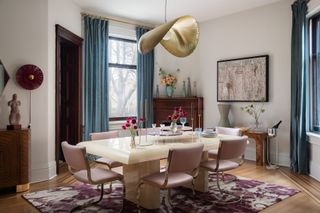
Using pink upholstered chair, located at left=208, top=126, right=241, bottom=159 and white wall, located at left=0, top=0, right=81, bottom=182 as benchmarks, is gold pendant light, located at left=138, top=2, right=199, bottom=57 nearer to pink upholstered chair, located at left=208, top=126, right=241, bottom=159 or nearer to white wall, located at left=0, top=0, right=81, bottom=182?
pink upholstered chair, located at left=208, top=126, right=241, bottom=159

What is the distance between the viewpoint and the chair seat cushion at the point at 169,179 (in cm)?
285

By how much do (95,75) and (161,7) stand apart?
1845 millimetres

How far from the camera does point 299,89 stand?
4.74 m

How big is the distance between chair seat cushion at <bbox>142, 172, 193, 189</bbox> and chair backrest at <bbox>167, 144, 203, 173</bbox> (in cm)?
14

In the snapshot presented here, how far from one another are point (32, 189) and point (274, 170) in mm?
3818

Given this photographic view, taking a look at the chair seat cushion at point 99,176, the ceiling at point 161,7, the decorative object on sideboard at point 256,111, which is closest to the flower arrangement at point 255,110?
the decorative object on sideboard at point 256,111

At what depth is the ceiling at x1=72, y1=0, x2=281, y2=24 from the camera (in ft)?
17.4

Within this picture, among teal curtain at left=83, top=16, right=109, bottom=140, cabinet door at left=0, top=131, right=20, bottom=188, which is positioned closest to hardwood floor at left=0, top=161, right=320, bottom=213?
cabinet door at left=0, top=131, right=20, bottom=188

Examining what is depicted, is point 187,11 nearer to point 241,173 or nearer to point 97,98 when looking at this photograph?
point 97,98

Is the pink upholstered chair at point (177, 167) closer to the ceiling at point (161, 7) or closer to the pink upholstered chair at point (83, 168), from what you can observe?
the pink upholstered chair at point (83, 168)

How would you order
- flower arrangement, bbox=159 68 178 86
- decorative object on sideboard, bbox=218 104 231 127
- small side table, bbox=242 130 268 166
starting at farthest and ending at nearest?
flower arrangement, bbox=159 68 178 86 < decorative object on sideboard, bbox=218 104 231 127 < small side table, bbox=242 130 268 166

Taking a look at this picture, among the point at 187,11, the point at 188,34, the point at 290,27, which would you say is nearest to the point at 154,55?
the point at 187,11

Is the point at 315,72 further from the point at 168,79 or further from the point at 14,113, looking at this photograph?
the point at 14,113

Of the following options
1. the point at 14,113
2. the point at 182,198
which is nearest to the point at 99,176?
the point at 182,198
